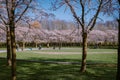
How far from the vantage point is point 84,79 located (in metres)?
14.4

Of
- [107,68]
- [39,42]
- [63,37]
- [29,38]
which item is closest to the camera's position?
[107,68]

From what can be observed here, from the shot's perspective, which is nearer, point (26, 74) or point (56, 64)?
point (26, 74)

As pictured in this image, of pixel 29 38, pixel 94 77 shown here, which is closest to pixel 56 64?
pixel 94 77

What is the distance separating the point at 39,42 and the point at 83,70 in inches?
2806

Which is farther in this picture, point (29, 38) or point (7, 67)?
point (29, 38)

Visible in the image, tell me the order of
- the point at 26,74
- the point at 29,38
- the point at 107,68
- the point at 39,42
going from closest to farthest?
the point at 26,74 < the point at 107,68 < the point at 29,38 < the point at 39,42

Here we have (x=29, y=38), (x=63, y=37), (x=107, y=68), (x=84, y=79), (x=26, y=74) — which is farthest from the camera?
(x=63, y=37)

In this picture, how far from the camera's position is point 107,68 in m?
17.7

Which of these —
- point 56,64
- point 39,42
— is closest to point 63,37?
point 39,42

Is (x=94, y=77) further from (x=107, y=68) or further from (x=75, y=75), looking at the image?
(x=107, y=68)

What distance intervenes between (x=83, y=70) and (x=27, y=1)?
540 centimetres

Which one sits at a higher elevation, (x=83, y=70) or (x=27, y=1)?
(x=27, y=1)

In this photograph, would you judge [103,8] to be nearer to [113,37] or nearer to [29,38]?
[29,38]

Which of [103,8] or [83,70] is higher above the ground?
[103,8]
